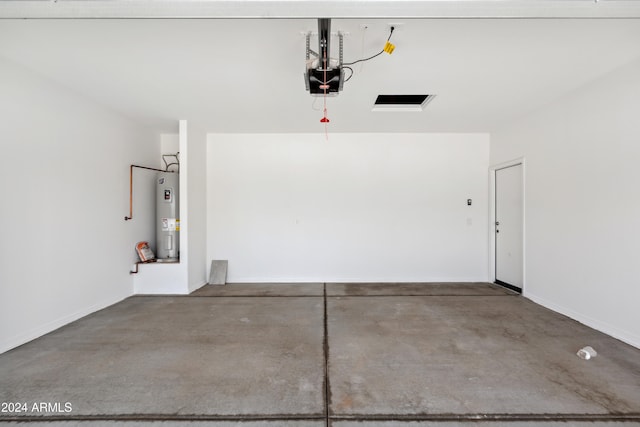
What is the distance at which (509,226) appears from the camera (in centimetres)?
428

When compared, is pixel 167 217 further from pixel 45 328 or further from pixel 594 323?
pixel 594 323

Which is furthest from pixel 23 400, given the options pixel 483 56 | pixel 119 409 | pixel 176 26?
pixel 483 56

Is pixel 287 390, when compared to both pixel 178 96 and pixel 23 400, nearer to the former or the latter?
pixel 23 400

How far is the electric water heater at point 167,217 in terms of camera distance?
423cm

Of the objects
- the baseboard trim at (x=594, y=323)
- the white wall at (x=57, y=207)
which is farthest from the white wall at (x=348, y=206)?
the white wall at (x=57, y=207)

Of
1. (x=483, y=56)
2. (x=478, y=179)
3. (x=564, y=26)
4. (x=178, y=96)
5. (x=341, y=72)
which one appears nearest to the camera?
(x=564, y=26)

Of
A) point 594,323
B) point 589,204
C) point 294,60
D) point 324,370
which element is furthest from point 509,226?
point 294,60

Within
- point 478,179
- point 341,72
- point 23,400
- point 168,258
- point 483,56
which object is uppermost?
point 483,56

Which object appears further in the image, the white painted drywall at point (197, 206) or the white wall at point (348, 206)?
the white wall at point (348, 206)

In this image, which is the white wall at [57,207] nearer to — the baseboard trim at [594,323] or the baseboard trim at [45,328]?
the baseboard trim at [45,328]

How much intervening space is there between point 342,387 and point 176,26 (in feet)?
9.66

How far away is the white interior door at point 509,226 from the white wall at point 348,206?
0.85ft

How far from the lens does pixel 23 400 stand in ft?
5.87

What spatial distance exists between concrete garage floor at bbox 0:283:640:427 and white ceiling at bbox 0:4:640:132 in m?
2.65
